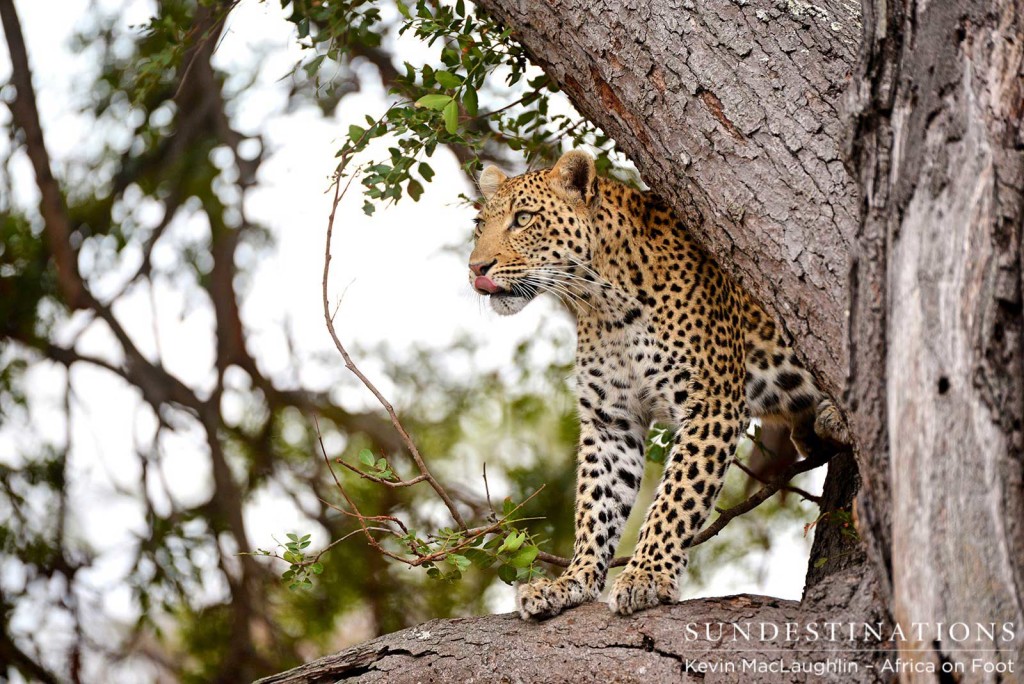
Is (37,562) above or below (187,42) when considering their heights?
below

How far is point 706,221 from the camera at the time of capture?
4711mm

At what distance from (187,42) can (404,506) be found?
4254mm

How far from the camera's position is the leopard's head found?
21.3 feet

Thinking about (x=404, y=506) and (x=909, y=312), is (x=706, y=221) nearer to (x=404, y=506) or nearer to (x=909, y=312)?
(x=909, y=312)

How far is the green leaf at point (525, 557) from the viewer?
194 inches

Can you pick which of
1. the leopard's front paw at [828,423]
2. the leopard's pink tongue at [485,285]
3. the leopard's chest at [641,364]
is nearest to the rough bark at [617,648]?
the leopard's chest at [641,364]

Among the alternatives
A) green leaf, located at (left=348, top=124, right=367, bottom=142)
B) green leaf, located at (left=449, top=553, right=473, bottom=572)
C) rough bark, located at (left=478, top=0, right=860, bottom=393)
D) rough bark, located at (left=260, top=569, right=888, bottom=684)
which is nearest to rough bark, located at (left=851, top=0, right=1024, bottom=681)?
rough bark, located at (left=478, top=0, right=860, bottom=393)

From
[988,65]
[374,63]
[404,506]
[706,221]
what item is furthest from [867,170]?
[374,63]

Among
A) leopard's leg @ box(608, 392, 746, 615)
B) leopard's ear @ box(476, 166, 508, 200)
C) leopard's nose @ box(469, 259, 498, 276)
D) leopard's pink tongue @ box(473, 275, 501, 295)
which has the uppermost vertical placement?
leopard's ear @ box(476, 166, 508, 200)

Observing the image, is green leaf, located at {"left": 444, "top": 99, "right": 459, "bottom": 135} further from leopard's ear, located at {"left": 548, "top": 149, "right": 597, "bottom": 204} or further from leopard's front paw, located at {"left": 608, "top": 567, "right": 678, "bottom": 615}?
leopard's front paw, located at {"left": 608, "top": 567, "right": 678, "bottom": 615}

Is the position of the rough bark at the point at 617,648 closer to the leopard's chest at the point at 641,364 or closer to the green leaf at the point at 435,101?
the leopard's chest at the point at 641,364

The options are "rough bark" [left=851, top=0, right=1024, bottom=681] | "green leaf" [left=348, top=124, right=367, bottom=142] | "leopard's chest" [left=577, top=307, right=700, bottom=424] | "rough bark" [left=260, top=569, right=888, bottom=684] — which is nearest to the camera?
"rough bark" [left=851, top=0, right=1024, bottom=681]

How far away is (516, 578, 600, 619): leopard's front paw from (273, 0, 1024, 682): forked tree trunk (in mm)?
252

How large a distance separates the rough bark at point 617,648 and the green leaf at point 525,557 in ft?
1.08
